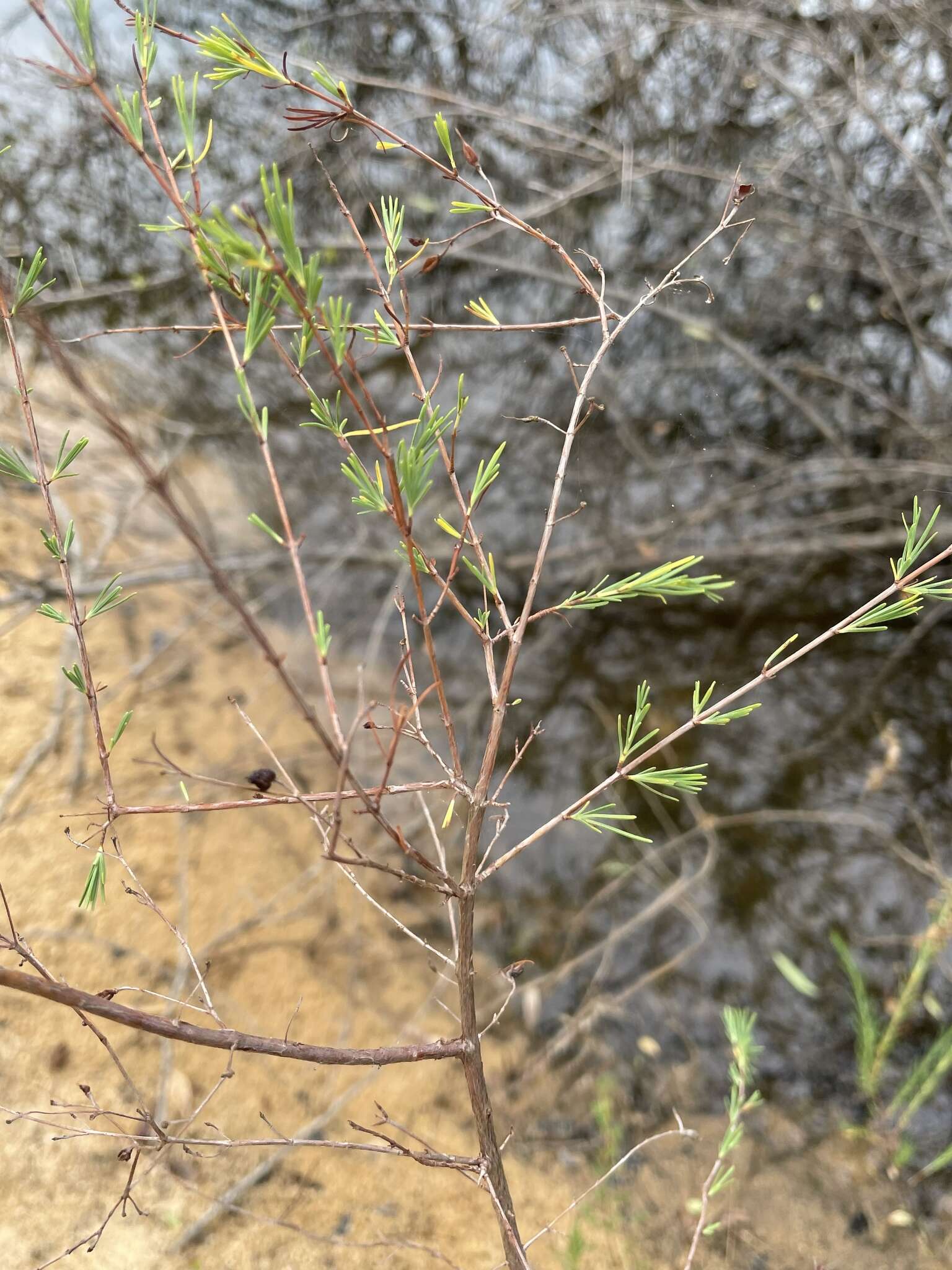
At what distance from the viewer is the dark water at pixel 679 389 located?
7.66ft

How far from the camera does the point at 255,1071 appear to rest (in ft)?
5.82

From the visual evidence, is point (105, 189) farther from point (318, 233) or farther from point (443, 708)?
point (443, 708)

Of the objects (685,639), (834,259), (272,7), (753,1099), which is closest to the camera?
(753,1099)

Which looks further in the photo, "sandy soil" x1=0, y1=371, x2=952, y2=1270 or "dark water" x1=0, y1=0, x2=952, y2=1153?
"dark water" x1=0, y1=0, x2=952, y2=1153

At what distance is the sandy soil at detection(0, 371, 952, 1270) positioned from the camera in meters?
1.42

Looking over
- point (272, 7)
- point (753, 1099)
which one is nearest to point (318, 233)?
point (272, 7)

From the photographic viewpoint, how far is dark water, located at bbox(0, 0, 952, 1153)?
233 cm

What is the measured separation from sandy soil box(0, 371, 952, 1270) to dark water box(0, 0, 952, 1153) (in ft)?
1.14

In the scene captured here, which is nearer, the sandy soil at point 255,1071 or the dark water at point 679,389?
the sandy soil at point 255,1071

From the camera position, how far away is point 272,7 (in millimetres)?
2643

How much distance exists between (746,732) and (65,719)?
2.21 metres

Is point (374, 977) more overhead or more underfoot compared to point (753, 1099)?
more underfoot

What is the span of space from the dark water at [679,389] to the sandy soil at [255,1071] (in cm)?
35

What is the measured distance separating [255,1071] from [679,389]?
7.88 ft
